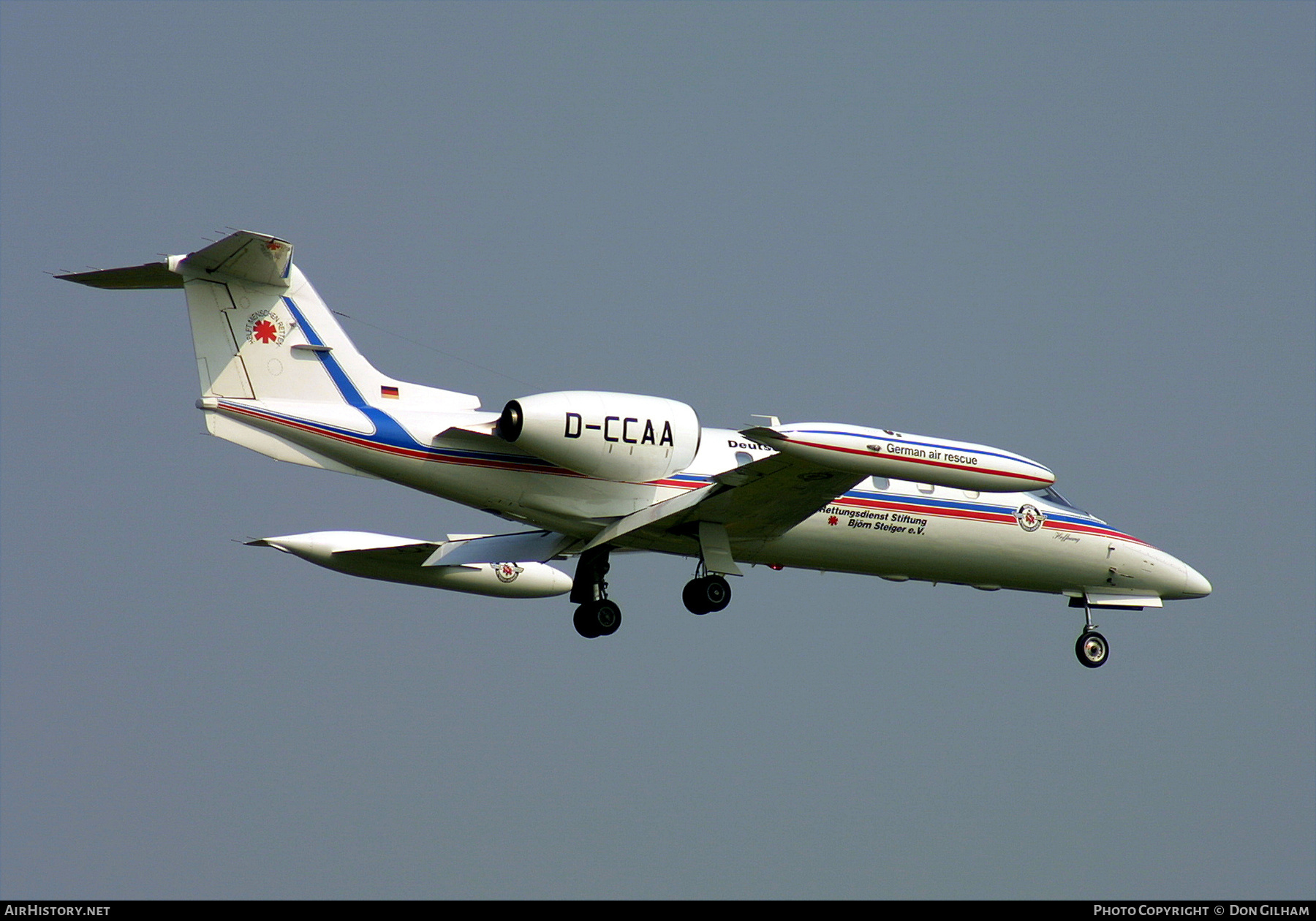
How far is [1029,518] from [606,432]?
8.13 m

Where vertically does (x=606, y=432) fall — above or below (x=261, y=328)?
below

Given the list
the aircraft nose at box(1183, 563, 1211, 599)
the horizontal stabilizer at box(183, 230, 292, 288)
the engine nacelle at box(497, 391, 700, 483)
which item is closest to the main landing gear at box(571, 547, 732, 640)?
the engine nacelle at box(497, 391, 700, 483)

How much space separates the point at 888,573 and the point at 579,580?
16.0ft

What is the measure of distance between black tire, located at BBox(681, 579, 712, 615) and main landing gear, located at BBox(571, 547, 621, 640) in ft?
6.34

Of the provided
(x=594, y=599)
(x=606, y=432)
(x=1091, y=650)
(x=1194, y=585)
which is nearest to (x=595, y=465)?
(x=606, y=432)

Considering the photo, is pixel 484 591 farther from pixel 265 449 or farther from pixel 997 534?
pixel 997 534

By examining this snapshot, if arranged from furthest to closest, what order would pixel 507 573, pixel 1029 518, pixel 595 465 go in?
pixel 507 573, pixel 1029 518, pixel 595 465

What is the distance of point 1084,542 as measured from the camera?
2530 centimetres

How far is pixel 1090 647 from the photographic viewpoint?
84.6 ft

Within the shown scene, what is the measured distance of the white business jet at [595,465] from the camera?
64.5ft

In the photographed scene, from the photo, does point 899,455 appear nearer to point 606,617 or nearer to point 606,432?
point 606,432

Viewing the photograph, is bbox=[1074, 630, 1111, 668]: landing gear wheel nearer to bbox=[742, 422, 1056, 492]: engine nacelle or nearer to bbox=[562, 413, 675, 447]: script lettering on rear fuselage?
bbox=[742, 422, 1056, 492]: engine nacelle

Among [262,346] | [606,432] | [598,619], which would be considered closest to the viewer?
[262,346]
